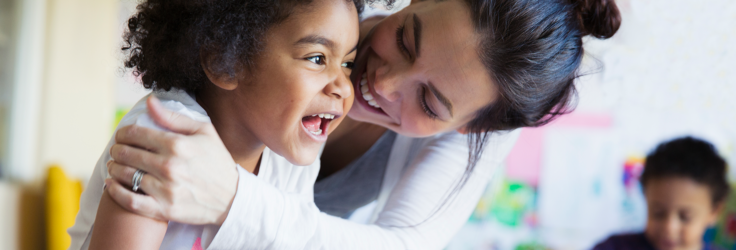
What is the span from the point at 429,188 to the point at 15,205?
6.74 ft

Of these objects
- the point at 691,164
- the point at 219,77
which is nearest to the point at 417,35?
the point at 219,77

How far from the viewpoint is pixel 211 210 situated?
72cm

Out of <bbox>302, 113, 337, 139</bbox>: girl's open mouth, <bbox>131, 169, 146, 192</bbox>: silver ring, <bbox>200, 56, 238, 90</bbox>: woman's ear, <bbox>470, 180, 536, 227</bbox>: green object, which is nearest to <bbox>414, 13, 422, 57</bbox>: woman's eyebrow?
<bbox>302, 113, 337, 139</bbox>: girl's open mouth

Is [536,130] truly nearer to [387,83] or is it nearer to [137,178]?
[387,83]

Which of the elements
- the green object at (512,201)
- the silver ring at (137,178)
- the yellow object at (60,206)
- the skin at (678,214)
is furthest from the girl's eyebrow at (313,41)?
the green object at (512,201)

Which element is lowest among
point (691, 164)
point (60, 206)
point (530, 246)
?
point (530, 246)

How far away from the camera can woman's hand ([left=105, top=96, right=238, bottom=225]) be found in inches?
26.4

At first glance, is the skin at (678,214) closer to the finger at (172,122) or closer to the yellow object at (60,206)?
the finger at (172,122)

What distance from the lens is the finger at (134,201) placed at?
0.67 meters

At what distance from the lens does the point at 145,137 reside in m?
0.69

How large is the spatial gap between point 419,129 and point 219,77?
17.5 inches

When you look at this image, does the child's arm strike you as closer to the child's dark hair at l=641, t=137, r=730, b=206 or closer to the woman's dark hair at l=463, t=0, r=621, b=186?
the woman's dark hair at l=463, t=0, r=621, b=186

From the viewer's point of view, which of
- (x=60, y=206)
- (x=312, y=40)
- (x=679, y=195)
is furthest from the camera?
(x=679, y=195)

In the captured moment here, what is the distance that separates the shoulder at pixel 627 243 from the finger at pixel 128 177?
255 centimetres
